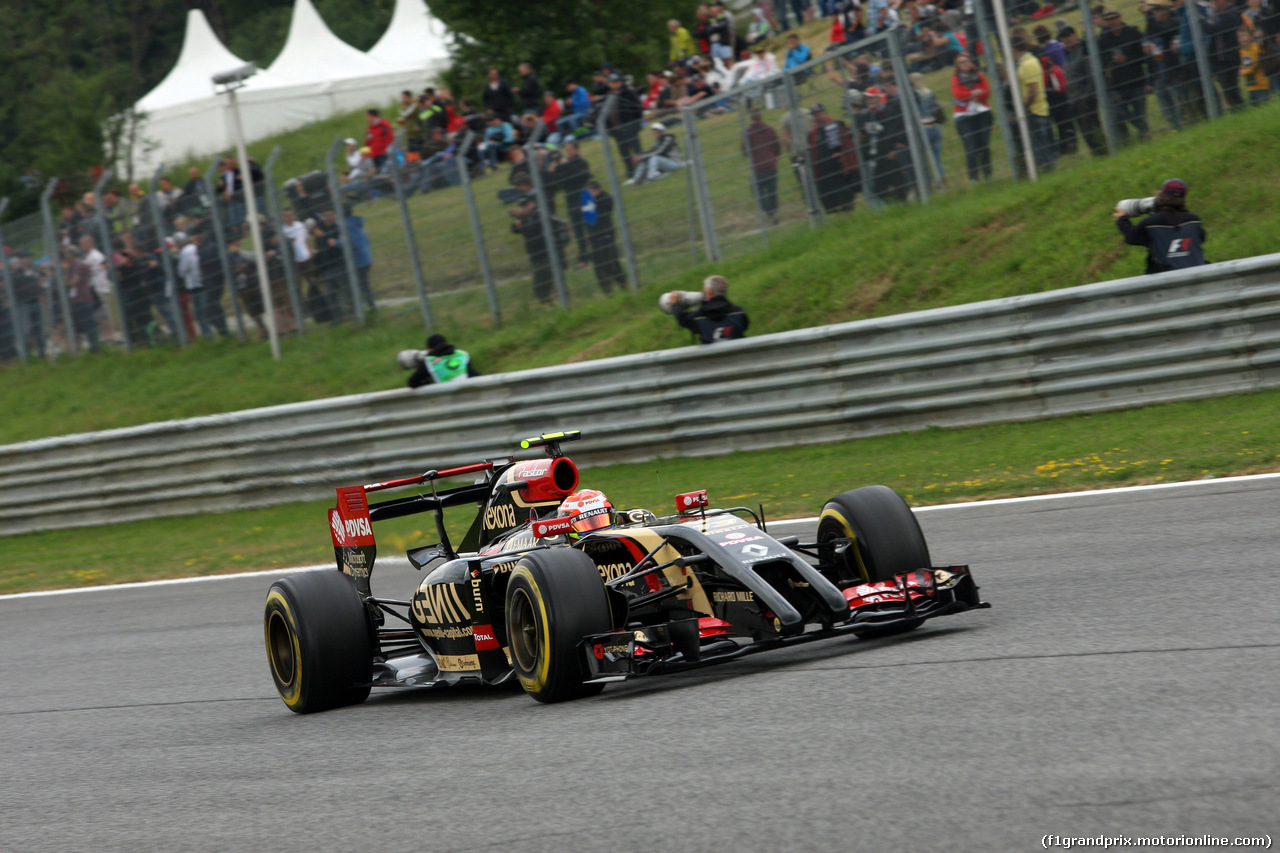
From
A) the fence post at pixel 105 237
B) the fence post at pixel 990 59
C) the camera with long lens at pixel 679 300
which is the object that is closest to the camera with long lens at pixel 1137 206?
the fence post at pixel 990 59

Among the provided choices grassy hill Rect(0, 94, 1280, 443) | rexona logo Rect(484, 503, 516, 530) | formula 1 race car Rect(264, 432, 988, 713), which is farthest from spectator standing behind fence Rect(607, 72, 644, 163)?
rexona logo Rect(484, 503, 516, 530)

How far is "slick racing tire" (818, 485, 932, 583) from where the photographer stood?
6332 millimetres

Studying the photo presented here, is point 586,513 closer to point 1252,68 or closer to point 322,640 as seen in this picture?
point 322,640

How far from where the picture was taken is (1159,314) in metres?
11.3

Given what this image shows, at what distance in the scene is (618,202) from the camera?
55.2 feet

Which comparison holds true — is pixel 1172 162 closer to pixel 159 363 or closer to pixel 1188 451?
pixel 1188 451

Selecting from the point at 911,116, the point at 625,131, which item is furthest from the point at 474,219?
the point at 911,116

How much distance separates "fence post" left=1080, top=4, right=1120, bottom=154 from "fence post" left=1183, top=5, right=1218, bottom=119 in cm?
87

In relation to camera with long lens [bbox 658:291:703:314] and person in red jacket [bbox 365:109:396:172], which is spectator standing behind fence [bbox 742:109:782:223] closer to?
camera with long lens [bbox 658:291:703:314]

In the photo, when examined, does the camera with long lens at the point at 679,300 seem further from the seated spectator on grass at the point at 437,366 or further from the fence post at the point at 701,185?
the fence post at the point at 701,185

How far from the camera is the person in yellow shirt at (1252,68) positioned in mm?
13539

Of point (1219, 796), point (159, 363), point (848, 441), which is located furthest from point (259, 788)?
point (159, 363)

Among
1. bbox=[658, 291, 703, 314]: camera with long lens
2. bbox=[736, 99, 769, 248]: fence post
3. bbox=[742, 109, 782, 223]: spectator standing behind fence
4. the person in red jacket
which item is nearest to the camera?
bbox=[658, 291, 703, 314]: camera with long lens

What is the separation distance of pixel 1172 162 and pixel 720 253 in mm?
5210
